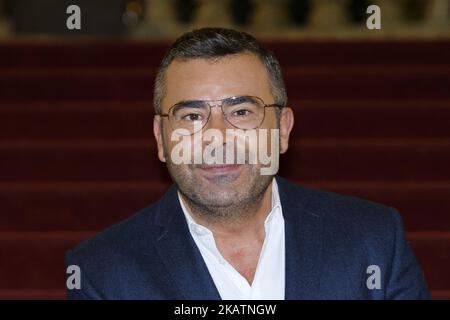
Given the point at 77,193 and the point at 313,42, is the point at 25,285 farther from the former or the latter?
the point at 313,42

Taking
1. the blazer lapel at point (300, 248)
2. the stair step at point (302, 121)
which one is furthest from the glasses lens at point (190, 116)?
the stair step at point (302, 121)

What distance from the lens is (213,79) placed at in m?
1.31

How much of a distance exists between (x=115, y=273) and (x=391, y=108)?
1779 millimetres

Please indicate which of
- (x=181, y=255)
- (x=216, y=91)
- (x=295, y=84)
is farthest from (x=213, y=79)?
(x=295, y=84)

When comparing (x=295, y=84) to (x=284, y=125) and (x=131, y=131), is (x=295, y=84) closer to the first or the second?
(x=131, y=131)

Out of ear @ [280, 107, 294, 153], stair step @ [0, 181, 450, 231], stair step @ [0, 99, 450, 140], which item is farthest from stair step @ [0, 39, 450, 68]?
ear @ [280, 107, 294, 153]

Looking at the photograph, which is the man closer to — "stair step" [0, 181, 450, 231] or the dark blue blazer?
the dark blue blazer

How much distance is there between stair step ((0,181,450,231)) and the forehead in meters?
1.16

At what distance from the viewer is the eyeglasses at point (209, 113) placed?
1.30 metres

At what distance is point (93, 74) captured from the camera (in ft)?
10.4

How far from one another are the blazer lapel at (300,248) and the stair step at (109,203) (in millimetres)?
1070

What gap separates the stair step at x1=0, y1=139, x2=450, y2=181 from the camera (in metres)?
2.65
